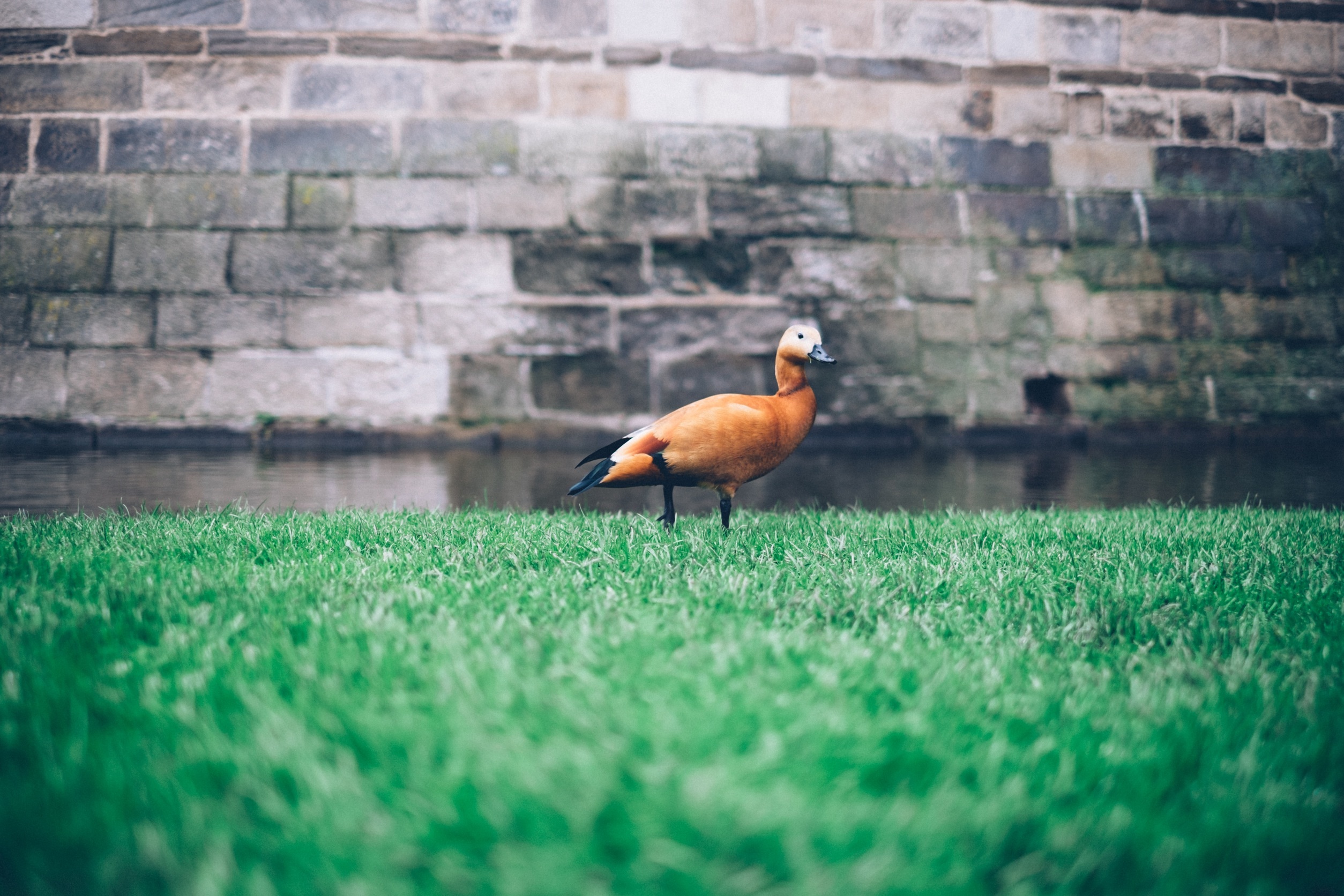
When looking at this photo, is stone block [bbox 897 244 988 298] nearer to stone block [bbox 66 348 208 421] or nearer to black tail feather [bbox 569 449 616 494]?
black tail feather [bbox 569 449 616 494]

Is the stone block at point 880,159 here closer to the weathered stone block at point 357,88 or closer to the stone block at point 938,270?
the stone block at point 938,270

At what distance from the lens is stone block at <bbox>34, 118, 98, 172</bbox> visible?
5.00 metres

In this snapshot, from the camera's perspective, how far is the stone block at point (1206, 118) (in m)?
5.56

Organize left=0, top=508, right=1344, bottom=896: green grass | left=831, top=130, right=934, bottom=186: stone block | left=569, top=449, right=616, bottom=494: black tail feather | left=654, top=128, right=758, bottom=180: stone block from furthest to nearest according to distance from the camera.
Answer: left=831, top=130, right=934, bottom=186: stone block
left=654, top=128, right=758, bottom=180: stone block
left=569, top=449, right=616, bottom=494: black tail feather
left=0, top=508, right=1344, bottom=896: green grass

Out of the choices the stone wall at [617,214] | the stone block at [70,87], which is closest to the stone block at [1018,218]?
the stone wall at [617,214]

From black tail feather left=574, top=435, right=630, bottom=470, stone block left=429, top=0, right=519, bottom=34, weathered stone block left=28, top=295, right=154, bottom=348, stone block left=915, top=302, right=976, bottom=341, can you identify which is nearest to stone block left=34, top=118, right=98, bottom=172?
weathered stone block left=28, top=295, right=154, bottom=348

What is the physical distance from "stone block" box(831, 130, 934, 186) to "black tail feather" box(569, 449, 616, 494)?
12.3ft

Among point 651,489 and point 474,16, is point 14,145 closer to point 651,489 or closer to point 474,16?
point 474,16

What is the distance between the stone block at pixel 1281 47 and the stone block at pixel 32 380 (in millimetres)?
8222

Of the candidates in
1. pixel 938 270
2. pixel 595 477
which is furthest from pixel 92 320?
pixel 938 270

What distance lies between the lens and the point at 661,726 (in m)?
1.06

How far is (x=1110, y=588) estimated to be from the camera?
76.6 inches

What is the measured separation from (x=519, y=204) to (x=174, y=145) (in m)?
2.24

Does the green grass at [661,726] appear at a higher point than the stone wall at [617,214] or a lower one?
lower
